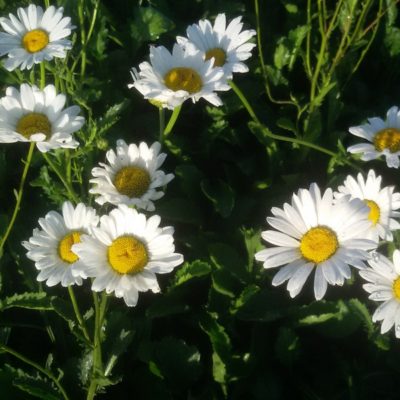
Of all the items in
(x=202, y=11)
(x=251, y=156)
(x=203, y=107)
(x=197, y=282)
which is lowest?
(x=197, y=282)

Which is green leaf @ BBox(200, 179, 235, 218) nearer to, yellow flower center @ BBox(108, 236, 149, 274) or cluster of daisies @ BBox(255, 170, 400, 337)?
cluster of daisies @ BBox(255, 170, 400, 337)

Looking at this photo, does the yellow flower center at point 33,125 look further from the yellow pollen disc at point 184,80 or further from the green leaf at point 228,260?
the green leaf at point 228,260

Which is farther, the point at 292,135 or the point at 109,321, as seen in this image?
the point at 292,135

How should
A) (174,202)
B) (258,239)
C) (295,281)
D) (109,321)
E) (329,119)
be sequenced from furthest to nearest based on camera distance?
(329,119) → (174,202) → (258,239) → (109,321) → (295,281)

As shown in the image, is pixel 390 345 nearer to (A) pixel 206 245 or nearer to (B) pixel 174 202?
(A) pixel 206 245

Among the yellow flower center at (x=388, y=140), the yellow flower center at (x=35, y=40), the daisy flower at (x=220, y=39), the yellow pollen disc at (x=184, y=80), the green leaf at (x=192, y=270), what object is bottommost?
the green leaf at (x=192, y=270)

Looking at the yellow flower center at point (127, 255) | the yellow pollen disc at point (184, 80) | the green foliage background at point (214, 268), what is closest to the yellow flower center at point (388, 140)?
the green foliage background at point (214, 268)

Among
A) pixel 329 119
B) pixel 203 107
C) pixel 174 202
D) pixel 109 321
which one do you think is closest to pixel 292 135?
pixel 329 119
